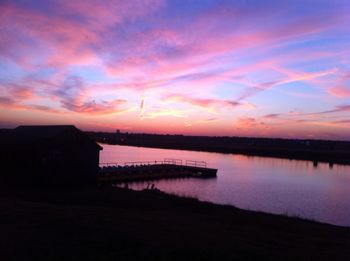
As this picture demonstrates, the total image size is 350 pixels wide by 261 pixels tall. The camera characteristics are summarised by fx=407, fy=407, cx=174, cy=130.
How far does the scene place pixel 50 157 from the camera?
3033 cm

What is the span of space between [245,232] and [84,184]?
20758 millimetres

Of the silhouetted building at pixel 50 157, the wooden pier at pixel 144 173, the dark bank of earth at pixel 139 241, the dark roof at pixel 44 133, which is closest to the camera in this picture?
the dark bank of earth at pixel 139 241

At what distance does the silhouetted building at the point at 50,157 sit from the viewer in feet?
96.5

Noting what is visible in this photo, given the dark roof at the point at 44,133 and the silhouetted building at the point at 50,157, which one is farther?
the dark roof at the point at 44,133

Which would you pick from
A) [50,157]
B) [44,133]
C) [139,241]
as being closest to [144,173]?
[44,133]

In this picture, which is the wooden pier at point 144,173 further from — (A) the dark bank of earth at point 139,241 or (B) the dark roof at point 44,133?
(A) the dark bank of earth at point 139,241

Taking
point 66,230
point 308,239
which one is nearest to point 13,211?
point 66,230

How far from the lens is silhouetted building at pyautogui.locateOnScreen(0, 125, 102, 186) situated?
29.4 m

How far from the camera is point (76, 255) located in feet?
28.9

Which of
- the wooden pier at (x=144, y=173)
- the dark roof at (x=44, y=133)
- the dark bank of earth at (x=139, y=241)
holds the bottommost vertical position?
the wooden pier at (x=144, y=173)

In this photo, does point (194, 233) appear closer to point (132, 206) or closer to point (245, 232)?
point (245, 232)

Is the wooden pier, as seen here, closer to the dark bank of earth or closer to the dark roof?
the dark roof

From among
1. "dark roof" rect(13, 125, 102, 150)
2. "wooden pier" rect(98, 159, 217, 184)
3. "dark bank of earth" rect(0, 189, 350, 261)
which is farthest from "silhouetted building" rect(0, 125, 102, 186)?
"dark bank of earth" rect(0, 189, 350, 261)

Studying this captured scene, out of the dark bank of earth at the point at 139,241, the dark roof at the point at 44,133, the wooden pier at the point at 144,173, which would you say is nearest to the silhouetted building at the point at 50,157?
the dark roof at the point at 44,133
